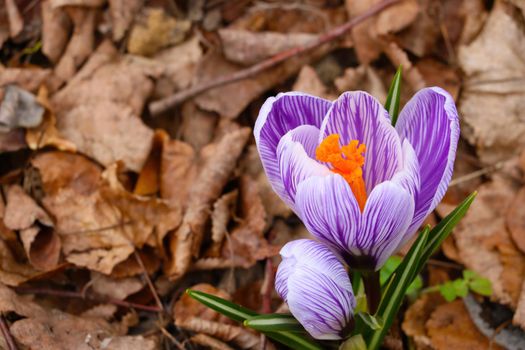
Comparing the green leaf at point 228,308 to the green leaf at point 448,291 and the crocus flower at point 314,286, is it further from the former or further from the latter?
the green leaf at point 448,291

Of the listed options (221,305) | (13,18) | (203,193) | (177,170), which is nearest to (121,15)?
(13,18)

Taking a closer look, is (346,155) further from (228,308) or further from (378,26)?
(378,26)

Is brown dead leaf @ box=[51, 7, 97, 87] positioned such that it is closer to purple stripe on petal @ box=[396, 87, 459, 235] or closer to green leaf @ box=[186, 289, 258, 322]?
green leaf @ box=[186, 289, 258, 322]

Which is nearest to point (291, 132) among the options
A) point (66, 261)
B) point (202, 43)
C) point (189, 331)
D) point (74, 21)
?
point (189, 331)

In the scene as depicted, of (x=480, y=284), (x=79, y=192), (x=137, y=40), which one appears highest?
(x=137, y=40)

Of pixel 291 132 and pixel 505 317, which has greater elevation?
pixel 291 132

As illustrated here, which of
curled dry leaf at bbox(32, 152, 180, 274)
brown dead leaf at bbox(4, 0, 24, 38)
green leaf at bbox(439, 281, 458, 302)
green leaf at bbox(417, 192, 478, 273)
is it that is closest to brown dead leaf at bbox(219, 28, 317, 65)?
curled dry leaf at bbox(32, 152, 180, 274)

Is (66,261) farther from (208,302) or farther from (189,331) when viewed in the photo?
(208,302)
